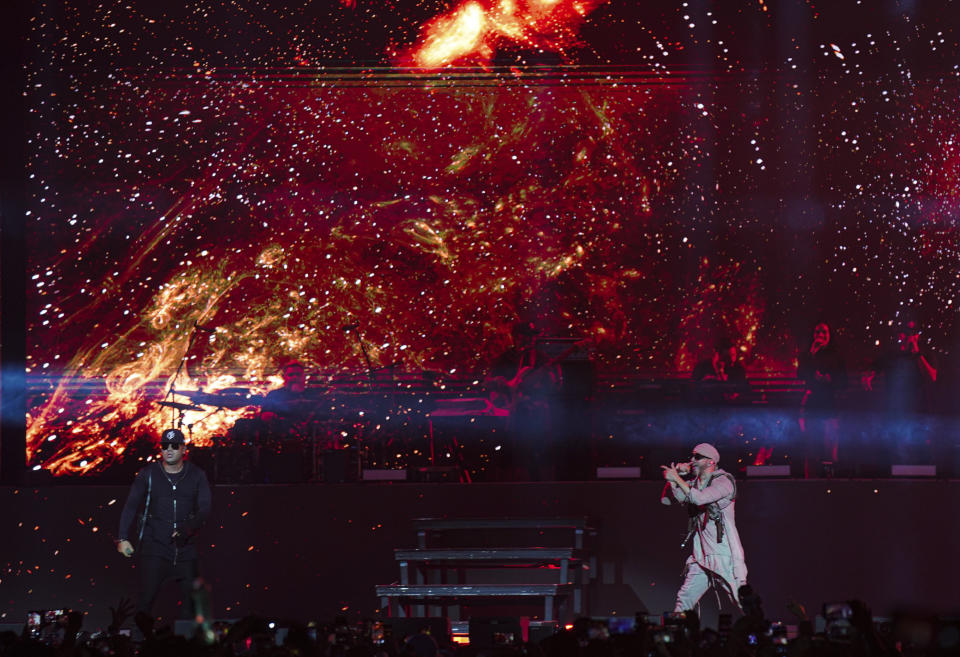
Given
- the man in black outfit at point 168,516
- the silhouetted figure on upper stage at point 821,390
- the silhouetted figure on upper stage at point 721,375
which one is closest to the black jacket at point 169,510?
the man in black outfit at point 168,516

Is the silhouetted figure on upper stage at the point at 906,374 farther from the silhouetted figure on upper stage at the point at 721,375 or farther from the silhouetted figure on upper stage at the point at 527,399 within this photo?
the silhouetted figure on upper stage at the point at 527,399

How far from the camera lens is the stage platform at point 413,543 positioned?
25.7 ft

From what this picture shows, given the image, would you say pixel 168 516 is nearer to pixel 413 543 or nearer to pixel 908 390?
pixel 413 543

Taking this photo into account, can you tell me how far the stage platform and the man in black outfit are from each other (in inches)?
47.1

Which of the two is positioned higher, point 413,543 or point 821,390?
point 821,390

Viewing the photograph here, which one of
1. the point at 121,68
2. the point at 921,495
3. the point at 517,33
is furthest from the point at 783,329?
the point at 121,68

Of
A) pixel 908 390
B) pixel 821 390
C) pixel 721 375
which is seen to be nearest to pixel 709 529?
pixel 721 375

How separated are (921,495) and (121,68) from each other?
6.99 m

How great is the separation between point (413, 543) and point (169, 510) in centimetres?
193

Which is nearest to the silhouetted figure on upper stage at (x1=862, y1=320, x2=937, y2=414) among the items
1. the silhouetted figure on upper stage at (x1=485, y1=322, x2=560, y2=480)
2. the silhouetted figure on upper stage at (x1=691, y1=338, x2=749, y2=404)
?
the silhouetted figure on upper stage at (x1=691, y1=338, x2=749, y2=404)

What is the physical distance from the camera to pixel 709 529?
23.3 feet

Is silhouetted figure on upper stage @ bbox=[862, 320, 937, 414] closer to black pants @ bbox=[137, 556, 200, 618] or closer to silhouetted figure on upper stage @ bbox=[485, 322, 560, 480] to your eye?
silhouetted figure on upper stage @ bbox=[485, 322, 560, 480]

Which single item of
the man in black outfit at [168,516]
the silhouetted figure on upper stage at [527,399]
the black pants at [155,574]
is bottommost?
the black pants at [155,574]

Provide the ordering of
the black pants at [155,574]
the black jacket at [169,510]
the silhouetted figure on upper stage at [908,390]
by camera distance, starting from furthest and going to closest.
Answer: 1. the silhouetted figure on upper stage at [908,390]
2. the black jacket at [169,510]
3. the black pants at [155,574]
